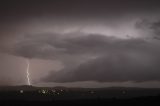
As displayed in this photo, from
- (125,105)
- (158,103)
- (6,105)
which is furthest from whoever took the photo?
(6,105)

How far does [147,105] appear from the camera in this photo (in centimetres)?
5091

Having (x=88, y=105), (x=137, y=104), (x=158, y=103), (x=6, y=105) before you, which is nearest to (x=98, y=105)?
(x=88, y=105)

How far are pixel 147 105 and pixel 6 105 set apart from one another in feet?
87.0

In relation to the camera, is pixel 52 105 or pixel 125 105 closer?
pixel 125 105

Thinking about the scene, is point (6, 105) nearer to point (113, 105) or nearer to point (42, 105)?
point (42, 105)

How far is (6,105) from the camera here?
59781mm

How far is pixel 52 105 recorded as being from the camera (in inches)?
2425

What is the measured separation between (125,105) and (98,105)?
513 cm

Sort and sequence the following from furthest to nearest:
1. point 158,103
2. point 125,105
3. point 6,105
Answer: point 6,105
point 125,105
point 158,103

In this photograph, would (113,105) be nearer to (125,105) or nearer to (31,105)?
(125,105)

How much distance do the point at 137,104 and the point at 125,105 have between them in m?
2.10

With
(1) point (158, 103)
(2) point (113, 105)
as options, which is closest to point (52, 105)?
(2) point (113, 105)

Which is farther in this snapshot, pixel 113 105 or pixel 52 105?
pixel 52 105

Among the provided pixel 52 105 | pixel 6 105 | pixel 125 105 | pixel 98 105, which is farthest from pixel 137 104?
pixel 6 105
